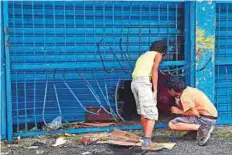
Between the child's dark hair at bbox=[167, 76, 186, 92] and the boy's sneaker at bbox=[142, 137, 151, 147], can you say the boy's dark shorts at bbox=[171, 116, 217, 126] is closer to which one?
the child's dark hair at bbox=[167, 76, 186, 92]

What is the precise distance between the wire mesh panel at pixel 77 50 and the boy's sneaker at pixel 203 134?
110cm

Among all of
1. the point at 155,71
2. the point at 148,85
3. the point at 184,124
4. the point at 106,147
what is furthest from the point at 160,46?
the point at 106,147

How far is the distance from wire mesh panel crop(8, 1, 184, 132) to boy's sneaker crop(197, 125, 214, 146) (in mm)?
1095

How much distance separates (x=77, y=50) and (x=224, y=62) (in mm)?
2203

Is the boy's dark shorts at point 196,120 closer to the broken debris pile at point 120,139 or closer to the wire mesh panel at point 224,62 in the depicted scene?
the broken debris pile at point 120,139

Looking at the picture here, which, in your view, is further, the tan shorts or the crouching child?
the crouching child

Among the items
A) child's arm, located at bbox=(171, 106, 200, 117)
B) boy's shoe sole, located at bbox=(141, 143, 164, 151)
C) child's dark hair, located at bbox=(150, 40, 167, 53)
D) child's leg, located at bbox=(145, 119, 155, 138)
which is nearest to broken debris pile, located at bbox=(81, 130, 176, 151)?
boy's shoe sole, located at bbox=(141, 143, 164, 151)

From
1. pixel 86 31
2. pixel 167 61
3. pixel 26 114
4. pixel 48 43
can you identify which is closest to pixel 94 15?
pixel 86 31

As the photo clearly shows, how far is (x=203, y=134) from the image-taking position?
6.30m

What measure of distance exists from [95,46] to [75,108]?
0.96m

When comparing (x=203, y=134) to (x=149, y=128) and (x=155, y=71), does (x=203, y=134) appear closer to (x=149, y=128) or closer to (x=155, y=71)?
(x=149, y=128)

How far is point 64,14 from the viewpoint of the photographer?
665 centimetres

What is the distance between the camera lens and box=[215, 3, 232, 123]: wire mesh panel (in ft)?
23.6

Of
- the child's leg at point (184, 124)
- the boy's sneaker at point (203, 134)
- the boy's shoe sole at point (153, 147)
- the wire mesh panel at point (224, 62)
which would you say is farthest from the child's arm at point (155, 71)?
the wire mesh panel at point (224, 62)
